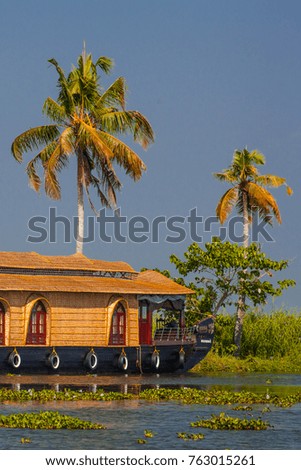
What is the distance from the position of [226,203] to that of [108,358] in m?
12.2

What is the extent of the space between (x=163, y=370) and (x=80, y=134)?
33.7 feet

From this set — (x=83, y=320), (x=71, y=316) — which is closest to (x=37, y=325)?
(x=71, y=316)

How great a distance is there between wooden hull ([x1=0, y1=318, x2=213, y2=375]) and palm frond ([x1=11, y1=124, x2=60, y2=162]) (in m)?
10.1

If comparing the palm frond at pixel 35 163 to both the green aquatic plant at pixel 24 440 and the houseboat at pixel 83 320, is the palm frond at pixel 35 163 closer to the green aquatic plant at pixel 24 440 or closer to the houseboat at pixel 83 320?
the houseboat at pixel 83 320

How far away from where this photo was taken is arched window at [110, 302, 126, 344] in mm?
38344

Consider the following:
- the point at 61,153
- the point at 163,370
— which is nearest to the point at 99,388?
the point at 163,370

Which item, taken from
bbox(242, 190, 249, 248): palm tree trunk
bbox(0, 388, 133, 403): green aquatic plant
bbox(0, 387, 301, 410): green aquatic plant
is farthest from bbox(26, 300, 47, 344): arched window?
bbox(242, 190, 249, 248): palm tree trunk

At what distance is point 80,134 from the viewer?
43.4m

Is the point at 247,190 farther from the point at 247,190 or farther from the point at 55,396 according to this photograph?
the point at 55,396

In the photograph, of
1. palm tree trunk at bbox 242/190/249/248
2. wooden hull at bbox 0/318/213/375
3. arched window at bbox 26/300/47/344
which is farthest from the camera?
palm tree trunk at bbox 242/190/249/248

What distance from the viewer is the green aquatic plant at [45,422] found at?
71.7 feet

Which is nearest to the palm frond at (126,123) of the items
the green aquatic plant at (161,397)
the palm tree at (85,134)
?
the palm tree at (85,134)

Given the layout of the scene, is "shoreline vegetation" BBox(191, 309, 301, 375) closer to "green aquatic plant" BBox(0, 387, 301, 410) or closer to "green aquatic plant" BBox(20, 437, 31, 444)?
"green aquatic plant" BBox(0, 387, 301, 410)

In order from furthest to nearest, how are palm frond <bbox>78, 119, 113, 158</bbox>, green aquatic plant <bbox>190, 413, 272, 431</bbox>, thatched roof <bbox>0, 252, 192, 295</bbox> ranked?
palm frond <bbox>78, 119, 113, 158</bbox> < thatched roof <bbox>0, 252, 192, 295</bbox> < green aquatic plant <bbox>190, 413, 272, 431</bbox>
